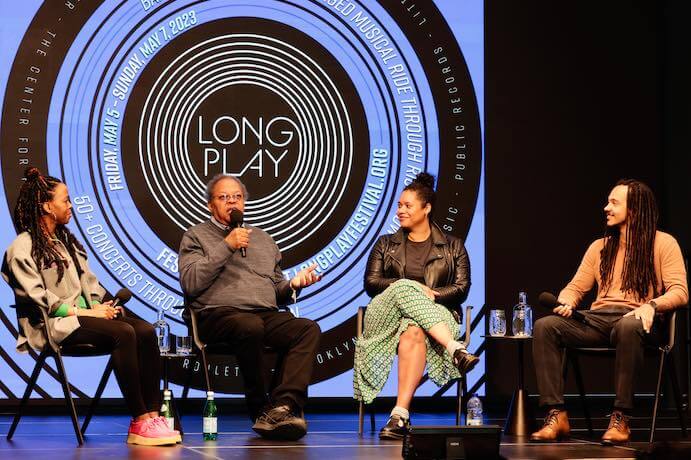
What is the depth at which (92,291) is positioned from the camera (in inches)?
172

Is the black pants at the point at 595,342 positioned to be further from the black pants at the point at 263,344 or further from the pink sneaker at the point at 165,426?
the pink sneaker at the point at 165,426

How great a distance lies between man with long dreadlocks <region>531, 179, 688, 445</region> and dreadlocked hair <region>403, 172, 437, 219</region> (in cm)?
79

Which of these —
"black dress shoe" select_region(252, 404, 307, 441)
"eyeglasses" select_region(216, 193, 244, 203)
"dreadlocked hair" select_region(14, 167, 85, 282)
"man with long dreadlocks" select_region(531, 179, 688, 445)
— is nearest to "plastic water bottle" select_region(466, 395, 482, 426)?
"man with long dreadlocks" select_region(531, 179, 688, 445)

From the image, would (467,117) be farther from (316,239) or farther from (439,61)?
(316,239)

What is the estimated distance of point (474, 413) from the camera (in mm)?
4492

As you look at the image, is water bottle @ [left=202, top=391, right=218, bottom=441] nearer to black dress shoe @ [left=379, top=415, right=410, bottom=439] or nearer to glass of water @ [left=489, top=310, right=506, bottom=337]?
black dress shoe @ [left=379, top=415, right=410, bottom=439]

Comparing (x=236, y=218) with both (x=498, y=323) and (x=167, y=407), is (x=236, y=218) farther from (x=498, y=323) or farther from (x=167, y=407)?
(x=498, y=323)

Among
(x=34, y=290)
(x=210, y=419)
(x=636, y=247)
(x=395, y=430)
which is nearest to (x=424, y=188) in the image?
(x=636, y=247)

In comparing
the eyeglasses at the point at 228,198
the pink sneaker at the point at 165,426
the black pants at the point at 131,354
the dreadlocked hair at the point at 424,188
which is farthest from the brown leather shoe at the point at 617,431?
the eyeglasses at the point at 228,198

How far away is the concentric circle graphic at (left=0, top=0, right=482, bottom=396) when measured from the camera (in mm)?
5484

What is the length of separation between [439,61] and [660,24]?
139 centimetres

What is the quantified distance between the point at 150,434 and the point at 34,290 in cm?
73

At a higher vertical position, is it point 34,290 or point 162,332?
point 34,290

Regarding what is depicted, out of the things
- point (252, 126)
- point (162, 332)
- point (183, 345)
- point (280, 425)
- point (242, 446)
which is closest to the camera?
point (242, 446)
